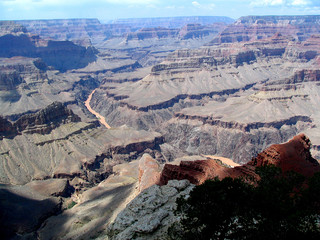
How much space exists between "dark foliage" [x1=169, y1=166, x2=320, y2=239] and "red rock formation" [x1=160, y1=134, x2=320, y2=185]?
620 inches

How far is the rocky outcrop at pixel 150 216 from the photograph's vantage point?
29.7m

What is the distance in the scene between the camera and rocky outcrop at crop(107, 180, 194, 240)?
29.7 m

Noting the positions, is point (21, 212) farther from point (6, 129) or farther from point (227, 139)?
point (227, 139)

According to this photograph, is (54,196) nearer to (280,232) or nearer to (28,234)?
(28,234)

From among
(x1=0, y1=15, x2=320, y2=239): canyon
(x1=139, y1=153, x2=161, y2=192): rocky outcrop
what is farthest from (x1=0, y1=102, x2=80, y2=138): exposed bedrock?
(x1=139, y1=153, x2=161, y2=192): rocky outcrop

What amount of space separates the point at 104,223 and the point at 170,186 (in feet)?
54.2

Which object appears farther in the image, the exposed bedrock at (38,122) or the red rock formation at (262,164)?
the exposed bedrock at (38,122)

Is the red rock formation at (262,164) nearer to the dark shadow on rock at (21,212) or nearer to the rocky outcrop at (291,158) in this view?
the rocky outcrop at (291,158)

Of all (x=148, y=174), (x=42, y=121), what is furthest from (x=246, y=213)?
(x=42, y=121)

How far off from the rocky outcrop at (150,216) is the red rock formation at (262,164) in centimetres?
569

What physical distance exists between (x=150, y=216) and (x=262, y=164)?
1966cm

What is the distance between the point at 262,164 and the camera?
44.4 metres

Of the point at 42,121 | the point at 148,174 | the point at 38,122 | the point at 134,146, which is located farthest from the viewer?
the point at 134,146

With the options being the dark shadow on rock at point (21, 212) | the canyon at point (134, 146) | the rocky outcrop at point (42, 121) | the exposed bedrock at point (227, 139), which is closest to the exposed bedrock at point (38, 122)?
the rocky outcrop at point (42, 121)
